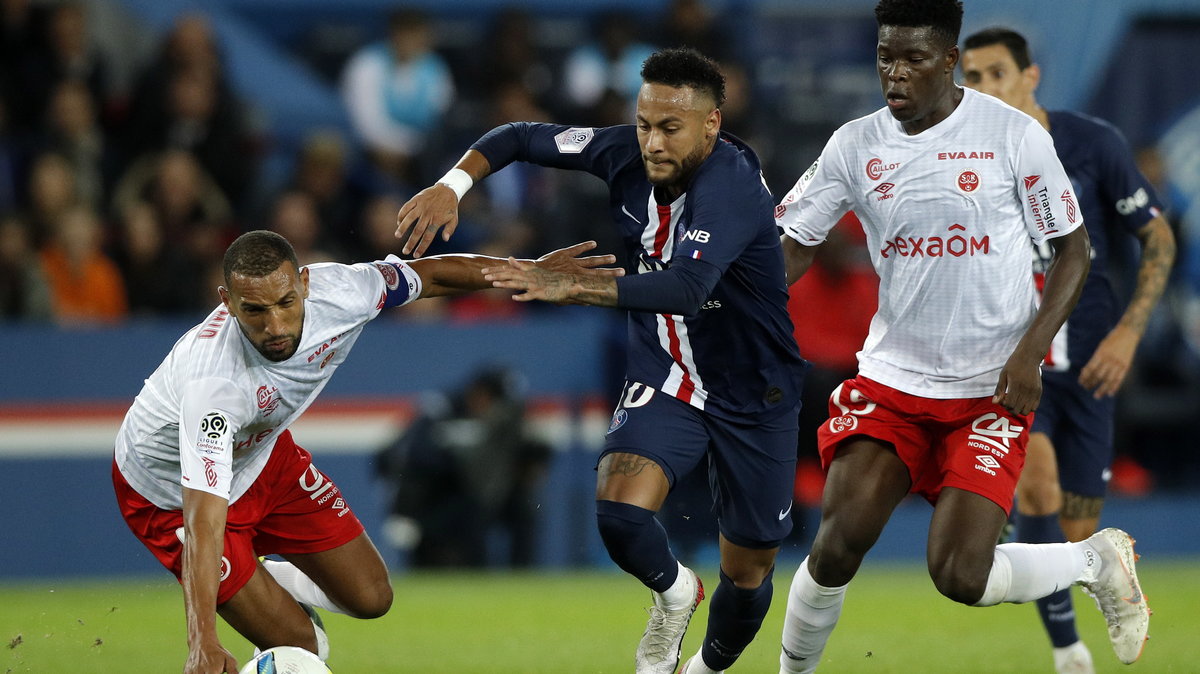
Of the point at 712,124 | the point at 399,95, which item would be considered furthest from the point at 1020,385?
the point at 399,95

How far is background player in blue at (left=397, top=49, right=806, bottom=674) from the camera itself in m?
6.17

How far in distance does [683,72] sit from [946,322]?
1.41 m

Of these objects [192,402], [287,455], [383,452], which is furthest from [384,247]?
[192,402]

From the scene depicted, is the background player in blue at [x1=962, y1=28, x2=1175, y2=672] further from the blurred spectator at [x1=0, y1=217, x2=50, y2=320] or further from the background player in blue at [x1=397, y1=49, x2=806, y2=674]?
the blurred spectator at [x1=0, y1=217, x2=50, y2=320]

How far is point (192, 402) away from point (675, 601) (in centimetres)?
214

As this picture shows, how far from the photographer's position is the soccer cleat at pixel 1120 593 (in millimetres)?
6465

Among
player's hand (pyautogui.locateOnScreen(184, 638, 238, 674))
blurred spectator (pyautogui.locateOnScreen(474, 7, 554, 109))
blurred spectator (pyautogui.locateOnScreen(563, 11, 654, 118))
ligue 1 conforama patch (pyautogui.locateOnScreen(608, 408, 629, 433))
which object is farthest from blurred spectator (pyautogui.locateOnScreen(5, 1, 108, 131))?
player's hand (pyautogui.locateOnScreen(184, 638, 238, 674))

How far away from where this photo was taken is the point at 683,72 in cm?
617

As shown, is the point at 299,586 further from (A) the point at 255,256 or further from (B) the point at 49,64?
(B) the point at 49,64

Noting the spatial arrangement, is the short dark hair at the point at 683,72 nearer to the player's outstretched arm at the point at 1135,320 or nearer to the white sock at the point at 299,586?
the player's outstretched arm at the point at 1135,320

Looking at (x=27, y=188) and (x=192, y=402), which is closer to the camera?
(x=192, y=402)

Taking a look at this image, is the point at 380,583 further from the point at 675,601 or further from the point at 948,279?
the point at 948,279

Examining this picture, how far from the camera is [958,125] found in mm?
6191

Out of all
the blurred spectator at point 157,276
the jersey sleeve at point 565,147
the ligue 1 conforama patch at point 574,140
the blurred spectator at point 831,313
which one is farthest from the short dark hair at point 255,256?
the blurred spectator at point 157,276
